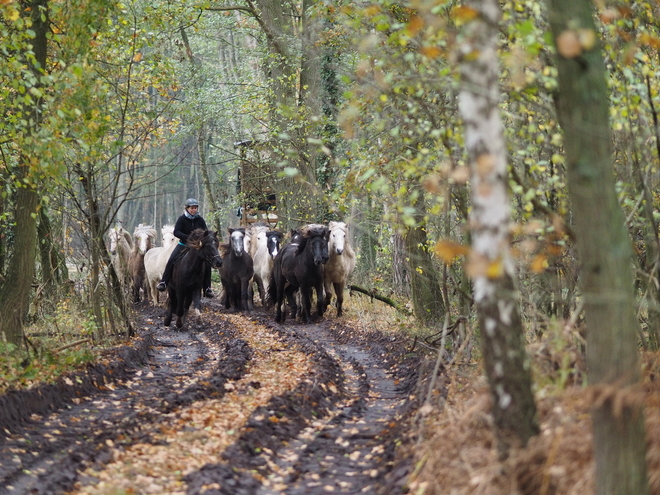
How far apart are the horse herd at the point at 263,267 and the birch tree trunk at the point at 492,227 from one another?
12.4m

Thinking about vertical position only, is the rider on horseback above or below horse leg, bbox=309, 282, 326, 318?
above

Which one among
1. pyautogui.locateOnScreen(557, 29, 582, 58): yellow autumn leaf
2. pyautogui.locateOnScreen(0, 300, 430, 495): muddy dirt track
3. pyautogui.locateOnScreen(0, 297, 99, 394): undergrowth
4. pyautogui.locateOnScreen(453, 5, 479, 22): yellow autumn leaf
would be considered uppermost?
pyautogui.locateOnScreen(453, 5, 479, 22): yellow autumn leaf

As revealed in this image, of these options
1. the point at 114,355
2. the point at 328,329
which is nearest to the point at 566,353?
the point at 114,355

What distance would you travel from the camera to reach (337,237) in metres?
18.9

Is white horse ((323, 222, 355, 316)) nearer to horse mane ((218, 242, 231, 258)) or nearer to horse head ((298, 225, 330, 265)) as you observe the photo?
horse head ((298, 225, 330, 265))

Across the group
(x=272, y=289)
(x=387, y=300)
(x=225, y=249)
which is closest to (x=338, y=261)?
(x=387, y=300)

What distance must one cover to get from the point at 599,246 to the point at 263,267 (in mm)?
18732

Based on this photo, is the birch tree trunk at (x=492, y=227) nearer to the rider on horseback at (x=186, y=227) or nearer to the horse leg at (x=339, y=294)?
the rider on horseback at (x=186, y=227)

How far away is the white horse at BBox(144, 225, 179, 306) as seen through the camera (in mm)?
23516

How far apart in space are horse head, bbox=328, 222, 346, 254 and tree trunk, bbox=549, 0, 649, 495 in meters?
13.9

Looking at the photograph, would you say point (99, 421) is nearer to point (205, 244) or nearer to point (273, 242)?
point (205, 244)

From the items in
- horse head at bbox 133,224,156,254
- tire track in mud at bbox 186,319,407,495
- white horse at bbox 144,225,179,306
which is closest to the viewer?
tire track in mud at bbox 186,319,407,495

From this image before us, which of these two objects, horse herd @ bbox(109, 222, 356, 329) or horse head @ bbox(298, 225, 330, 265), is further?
horse head @ bbox(298, 225, 330, 265)

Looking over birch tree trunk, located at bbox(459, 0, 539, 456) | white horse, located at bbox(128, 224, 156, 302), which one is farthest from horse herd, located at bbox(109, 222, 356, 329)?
birch tree trunk, located at bbox(459, 0, 539, 456)
